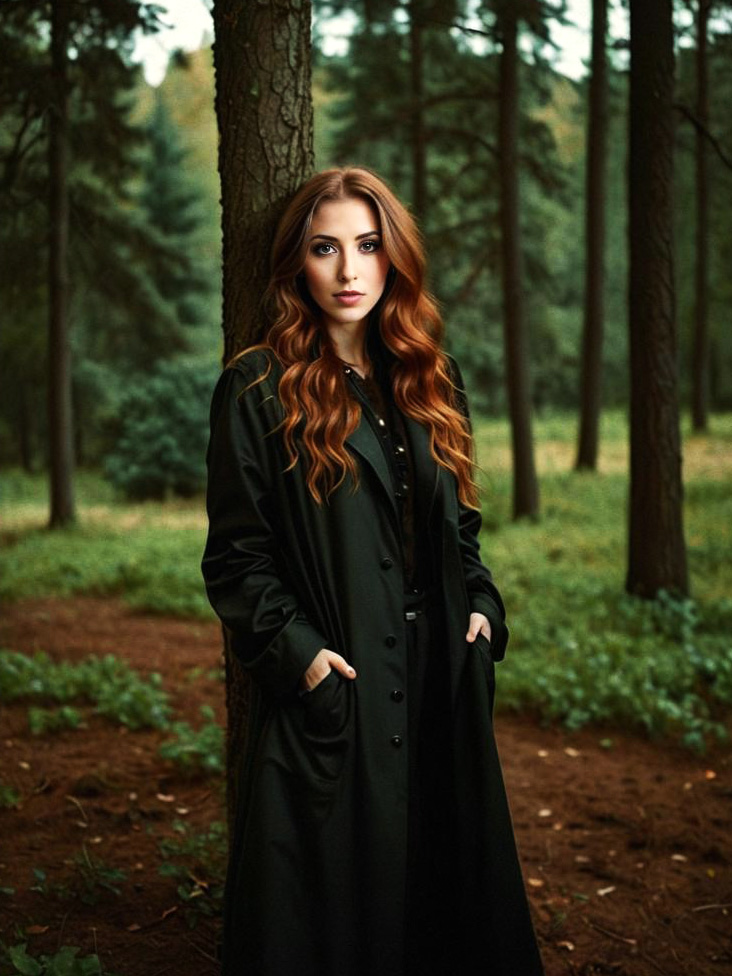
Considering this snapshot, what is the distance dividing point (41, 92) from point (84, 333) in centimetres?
2264

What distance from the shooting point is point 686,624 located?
25.2 ft

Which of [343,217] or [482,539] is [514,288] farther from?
[343,217]

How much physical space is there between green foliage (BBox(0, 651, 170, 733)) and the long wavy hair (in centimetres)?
379

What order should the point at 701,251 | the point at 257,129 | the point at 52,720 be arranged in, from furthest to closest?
the point at 701,251 < the point at 52,720 < the point at 257,129

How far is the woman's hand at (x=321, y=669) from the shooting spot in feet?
8.90

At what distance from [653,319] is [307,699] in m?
6.10

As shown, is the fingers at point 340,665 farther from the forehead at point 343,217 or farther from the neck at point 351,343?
the forehead at point 343,217

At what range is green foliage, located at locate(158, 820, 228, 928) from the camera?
389 cm

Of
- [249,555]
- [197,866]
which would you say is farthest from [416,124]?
[249,555]

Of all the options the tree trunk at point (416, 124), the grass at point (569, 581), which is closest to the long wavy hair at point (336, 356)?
the grass at point (569, 581)

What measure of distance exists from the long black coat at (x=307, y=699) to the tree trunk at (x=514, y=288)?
10.9 m

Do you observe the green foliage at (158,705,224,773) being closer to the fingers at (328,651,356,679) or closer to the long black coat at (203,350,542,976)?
the long black coat at (203,350,542,976)

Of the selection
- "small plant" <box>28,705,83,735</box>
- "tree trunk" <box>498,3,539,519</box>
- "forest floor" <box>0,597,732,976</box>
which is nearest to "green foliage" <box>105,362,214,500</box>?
"tree trunk" <box>498,3,539,519</box>

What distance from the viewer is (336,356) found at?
3059 millimetres
